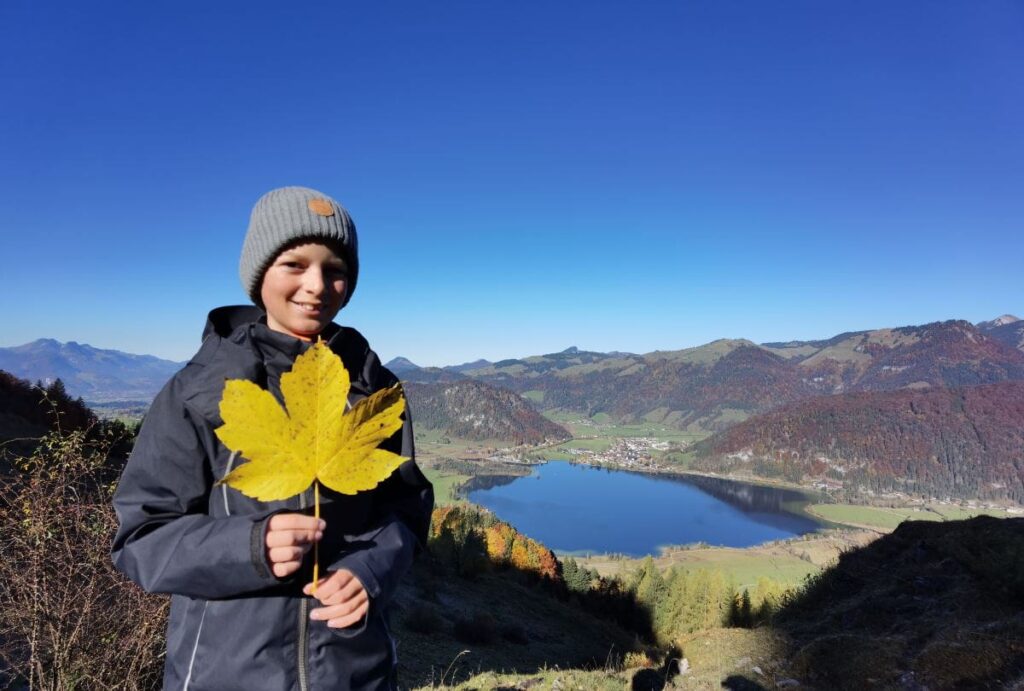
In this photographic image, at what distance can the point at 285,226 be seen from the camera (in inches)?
57.1

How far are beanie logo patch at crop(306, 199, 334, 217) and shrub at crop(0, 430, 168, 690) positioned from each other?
128 inches

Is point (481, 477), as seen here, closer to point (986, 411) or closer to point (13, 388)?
point (13, 388)

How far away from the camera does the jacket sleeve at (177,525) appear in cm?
107

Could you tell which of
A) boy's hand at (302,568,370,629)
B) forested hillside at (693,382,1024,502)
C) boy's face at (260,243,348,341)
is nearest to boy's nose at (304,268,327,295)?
boy's face at (260,243,348,341)

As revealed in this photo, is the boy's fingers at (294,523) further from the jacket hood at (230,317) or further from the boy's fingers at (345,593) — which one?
the jacket hood at (230,317)

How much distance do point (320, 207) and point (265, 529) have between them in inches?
35.7

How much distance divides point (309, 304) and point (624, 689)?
23.8ft

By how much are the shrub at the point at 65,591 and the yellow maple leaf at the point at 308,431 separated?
338cm

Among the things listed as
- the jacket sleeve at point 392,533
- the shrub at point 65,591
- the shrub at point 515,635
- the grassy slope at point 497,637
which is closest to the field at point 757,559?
the grassy slope at point 497,637

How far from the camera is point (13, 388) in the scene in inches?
701

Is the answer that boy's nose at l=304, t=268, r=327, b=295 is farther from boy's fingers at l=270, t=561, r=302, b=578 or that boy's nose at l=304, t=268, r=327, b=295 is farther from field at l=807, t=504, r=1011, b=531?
field at l=807, t=504, r=1011, b=531

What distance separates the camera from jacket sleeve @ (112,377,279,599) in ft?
3.51

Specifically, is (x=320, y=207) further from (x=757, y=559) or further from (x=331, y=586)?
(x=757, y=559)

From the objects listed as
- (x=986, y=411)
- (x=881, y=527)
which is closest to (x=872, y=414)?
(x=986, y=411)
